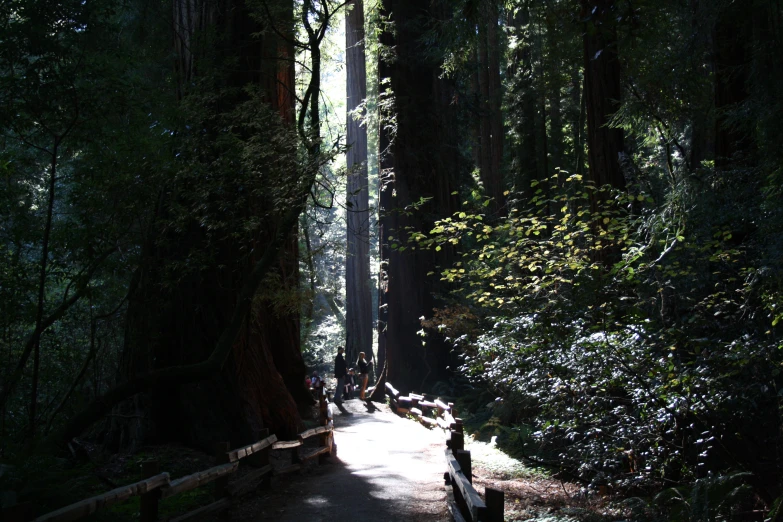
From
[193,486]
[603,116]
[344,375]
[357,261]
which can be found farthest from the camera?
[357,261]

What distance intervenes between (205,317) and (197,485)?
157 inches

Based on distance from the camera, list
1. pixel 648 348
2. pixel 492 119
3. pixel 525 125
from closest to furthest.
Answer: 1. pixel 648 348
2. pixel 525 125
3. pixel 492 119

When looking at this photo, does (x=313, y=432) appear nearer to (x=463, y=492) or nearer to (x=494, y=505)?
(x=463, y=492)

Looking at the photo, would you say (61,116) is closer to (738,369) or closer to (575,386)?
(575,386)

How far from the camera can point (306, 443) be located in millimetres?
13633

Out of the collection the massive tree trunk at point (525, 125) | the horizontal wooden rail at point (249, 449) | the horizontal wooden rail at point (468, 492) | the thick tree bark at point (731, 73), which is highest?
the massive tree trunk at point (525, 125)

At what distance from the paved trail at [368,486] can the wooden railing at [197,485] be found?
0.32m

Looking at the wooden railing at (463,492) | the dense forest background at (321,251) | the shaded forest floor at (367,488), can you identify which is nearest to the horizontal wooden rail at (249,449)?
the shaded forest floor at (367,488)

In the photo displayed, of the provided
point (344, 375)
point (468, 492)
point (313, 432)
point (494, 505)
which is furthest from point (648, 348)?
point (344, 375)

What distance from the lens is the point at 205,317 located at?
10.5 m

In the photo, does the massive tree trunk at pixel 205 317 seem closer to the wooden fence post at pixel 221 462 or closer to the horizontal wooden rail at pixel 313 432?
the horizontal wooden rail at pixel 313 432

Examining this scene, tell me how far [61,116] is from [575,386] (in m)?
7.34

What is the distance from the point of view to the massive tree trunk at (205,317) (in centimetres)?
988

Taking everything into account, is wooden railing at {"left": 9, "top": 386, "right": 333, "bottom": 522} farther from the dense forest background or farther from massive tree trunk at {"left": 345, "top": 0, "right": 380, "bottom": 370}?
massive tree trunk at {"left": 345, "top": 0, "right": 380, "bottom": 370}
